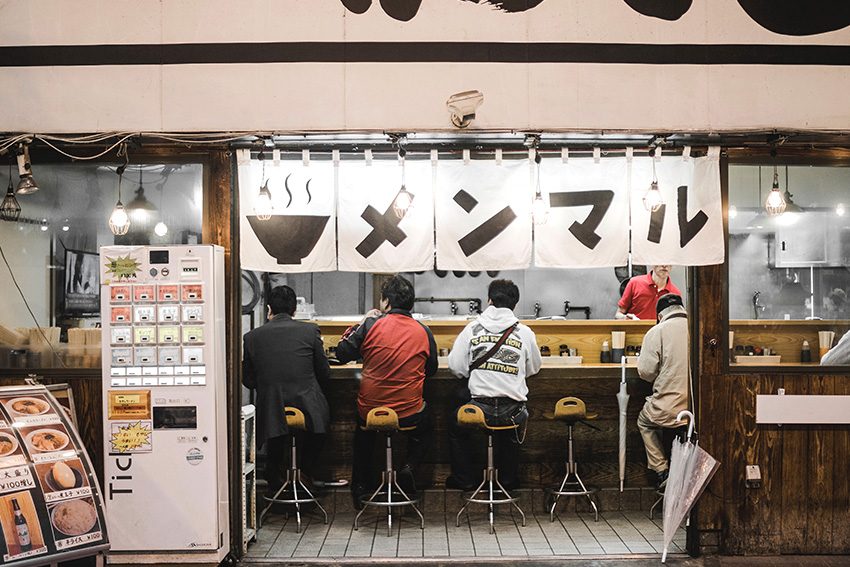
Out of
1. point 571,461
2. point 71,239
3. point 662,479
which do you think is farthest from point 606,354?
point 71,239

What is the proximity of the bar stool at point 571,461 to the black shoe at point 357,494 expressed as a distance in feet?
6.72

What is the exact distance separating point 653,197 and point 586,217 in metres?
0.59

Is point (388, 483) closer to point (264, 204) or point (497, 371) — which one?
point (497, 371)

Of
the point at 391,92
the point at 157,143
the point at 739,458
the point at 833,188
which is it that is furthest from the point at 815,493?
the point at 157,143

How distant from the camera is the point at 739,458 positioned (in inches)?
231

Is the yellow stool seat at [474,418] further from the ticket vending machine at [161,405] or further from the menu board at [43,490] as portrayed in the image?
the menu board at [43,490]

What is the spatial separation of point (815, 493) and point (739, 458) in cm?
77

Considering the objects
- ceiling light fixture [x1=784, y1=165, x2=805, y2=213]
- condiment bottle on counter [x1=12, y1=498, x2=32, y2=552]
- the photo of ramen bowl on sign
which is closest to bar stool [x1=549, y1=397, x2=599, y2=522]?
ceiling light fixture [x1=784, y1=165, x2=805, y2=213]

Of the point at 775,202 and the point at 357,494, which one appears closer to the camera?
Answer: the point at 775,202

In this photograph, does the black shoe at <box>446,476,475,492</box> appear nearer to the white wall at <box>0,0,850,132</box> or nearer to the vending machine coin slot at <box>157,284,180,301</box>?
the vending machine coin slot at <box>157,284,180,301</box>

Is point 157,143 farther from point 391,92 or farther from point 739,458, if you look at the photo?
point 739,458

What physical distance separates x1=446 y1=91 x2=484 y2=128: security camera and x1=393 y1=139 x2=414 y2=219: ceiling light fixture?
0.57 meters

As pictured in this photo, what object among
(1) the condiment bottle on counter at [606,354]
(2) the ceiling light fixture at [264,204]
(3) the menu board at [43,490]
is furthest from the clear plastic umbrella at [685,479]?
(3) the menu board at [43,490]

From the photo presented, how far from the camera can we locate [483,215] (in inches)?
230
